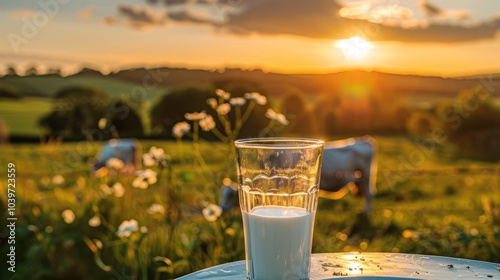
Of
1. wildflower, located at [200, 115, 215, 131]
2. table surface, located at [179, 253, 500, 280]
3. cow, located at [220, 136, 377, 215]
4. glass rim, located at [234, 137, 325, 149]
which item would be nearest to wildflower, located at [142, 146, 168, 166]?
wildflower, located at [200, 115, 215, 131]

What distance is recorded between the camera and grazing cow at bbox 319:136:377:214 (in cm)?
586

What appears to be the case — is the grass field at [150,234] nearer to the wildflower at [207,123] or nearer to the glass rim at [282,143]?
the wildflower at [207,123]

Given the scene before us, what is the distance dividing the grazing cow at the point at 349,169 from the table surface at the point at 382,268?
422 cm

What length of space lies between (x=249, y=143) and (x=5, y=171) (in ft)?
10.8

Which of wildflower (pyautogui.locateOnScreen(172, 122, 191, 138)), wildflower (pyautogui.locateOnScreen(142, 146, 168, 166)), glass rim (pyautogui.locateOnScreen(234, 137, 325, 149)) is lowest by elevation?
wildflower (pyautogui.locateOnScreen(142, 146, 168, 166))

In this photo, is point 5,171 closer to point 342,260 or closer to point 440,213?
point 342,260

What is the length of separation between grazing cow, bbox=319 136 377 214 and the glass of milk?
4.47 meters

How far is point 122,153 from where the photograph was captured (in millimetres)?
6324

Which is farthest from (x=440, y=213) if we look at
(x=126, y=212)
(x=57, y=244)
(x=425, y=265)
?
(x=425, y=265)

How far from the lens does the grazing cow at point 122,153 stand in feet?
19.7

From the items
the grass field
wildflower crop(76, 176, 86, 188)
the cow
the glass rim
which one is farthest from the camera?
the cow

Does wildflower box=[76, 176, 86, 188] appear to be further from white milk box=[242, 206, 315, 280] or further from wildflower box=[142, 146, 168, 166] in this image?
white milk box=[242, 206, 315, 280]

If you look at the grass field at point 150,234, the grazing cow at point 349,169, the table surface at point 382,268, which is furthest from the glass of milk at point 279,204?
the grazing cow at point 349,169

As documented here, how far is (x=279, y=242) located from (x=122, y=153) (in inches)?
204
